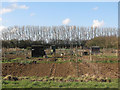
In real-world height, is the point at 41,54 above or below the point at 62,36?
below

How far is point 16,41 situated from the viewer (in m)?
41.8

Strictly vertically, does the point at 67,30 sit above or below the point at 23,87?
above

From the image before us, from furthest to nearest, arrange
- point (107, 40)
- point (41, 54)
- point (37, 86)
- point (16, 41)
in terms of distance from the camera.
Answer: point (16, 41) → point (107, 40) → point (41, 54) → point (37, 86)

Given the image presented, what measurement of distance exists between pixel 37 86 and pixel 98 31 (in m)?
46.2

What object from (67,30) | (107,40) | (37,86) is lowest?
(37,86)

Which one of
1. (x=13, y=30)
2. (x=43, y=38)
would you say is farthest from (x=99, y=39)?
(x=13, y=30)

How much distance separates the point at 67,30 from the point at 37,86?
135 feet

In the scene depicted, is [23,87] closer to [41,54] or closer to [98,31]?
[41,54]

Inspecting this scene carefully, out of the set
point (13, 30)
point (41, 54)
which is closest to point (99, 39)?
point (41, 54)

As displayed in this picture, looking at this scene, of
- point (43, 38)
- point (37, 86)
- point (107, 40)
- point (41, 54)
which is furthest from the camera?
point (43, 38)

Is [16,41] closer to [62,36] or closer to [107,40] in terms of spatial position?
[62,36]

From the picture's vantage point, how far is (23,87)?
20.9ft

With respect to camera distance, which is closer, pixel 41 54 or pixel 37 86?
pixel 37 86

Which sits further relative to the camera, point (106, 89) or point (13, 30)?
point (13, 30)
